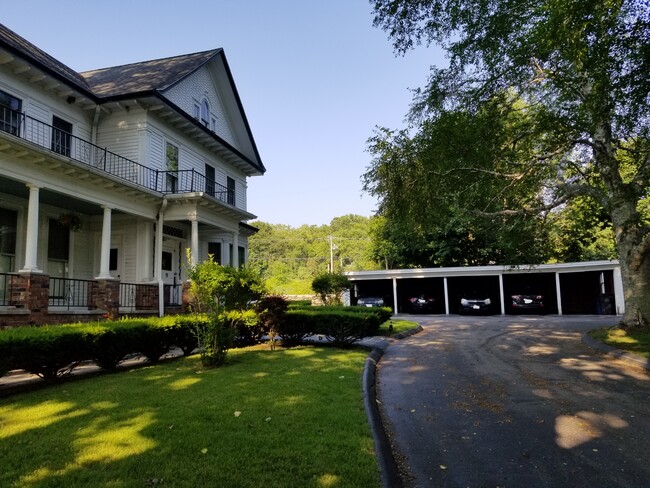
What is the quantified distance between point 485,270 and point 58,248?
2204 cm

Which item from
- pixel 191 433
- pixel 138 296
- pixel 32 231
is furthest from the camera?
pixel 138 296

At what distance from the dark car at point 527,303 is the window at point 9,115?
24833 millimetres

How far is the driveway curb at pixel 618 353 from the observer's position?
8.57m

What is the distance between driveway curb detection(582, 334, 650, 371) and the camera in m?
8.57

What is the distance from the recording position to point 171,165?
16.9 metres

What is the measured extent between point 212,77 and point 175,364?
15637 mm

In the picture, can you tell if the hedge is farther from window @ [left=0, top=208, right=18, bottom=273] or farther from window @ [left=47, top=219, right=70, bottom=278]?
window @ [left=47, top=219, right=70, bottom=278]

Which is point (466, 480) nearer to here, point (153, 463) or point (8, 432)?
point (153, 463)

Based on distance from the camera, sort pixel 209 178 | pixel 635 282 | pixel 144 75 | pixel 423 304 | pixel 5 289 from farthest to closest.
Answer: pixel 423 304 → pixel 209 178 → pixel 144 75 → pixel 635 282 → pixel 5 289

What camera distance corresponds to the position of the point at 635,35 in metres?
6.76

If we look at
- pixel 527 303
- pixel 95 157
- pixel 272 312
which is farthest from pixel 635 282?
pixel 95 157

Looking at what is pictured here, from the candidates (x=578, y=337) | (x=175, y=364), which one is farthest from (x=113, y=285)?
(x=578, y=337)

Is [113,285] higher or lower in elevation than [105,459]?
higher

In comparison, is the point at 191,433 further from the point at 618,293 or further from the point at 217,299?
the point at 618,293
